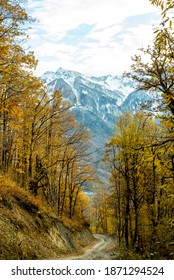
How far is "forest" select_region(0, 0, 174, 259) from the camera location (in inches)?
454

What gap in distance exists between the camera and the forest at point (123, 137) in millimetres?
11524

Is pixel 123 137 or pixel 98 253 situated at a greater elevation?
pixel 123 137

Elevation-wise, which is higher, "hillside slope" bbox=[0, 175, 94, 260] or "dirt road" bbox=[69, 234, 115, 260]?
"hillside slope" bbox=[0, 175, 94, 260]

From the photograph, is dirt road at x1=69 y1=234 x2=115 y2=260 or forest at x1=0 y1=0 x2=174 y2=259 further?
dirt road at x1=69 y1=234 x2=115 y2=260

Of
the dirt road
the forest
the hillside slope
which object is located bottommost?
the dirt road

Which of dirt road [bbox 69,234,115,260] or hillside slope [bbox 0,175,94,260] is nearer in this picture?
hillside slope [bbox 0,175,94,260]

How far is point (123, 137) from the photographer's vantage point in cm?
2250

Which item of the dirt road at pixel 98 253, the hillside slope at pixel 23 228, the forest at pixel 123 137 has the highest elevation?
the forest at pixel 123 137

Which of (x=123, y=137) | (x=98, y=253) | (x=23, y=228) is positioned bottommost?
→ (x=98, y=253)

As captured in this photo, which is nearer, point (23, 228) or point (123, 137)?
point (23, 228)

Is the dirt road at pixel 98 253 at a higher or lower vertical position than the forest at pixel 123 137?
lower

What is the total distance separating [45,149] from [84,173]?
1188 centimetres
